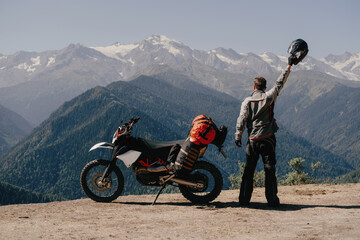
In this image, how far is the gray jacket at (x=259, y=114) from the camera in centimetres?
1030

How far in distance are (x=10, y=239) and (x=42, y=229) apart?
0.89m

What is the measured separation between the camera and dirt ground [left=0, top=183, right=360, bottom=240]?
7.68 m

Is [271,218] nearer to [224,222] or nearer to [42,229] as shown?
[224,222]

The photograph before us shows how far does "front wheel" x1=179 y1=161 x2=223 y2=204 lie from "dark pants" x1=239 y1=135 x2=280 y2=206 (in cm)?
75

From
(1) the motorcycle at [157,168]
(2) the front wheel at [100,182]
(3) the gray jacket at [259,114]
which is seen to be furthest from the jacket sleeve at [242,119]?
(2) the front wheel at [100,182]

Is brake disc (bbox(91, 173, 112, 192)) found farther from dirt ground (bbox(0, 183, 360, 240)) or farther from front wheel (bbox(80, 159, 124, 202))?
dirt ground (bbox(0, 183, 360, 240))

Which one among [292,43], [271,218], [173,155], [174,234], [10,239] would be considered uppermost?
[292,43]

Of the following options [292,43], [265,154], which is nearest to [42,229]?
[265,154]

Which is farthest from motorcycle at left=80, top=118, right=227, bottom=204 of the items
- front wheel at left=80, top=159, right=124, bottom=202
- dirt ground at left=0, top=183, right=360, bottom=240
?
dirt ground at left=0, top=183, right=360, bottom=240

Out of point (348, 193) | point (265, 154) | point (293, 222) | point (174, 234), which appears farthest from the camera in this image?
point (348, 193)

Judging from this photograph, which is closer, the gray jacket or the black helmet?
the gray jacket

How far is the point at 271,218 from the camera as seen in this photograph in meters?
9.16

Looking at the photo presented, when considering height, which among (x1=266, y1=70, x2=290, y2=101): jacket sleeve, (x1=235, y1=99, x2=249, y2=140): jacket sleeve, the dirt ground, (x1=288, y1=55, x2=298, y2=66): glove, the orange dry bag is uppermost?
(x1=288, y1=55, x2=298, y2=66): glove

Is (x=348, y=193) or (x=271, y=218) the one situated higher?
(x=348, y=193)
